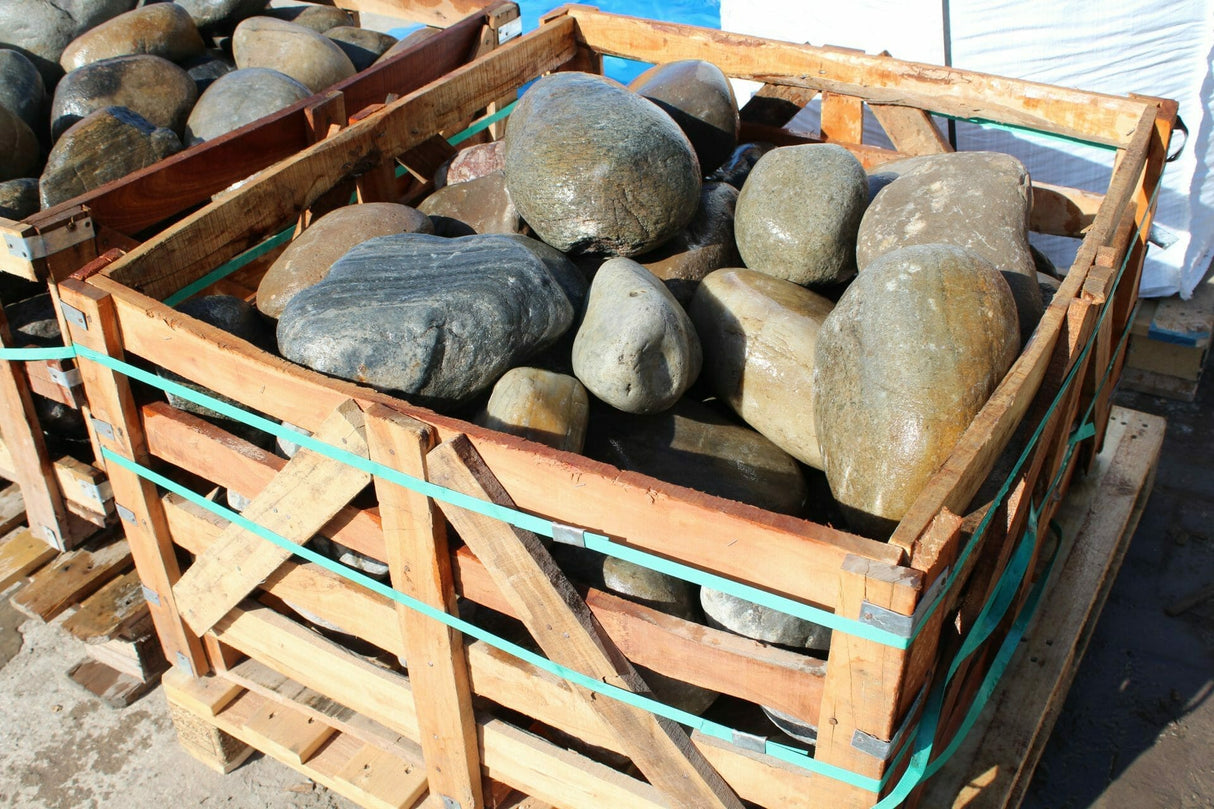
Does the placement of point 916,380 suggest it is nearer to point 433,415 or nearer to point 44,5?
point 433,415

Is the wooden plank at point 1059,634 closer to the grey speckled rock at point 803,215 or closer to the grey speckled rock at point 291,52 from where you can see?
the grey speckled rock at point 803,215

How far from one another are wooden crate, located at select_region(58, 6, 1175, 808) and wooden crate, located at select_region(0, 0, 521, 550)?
278 millimetres

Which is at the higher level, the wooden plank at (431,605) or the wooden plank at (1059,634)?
the wooden plank at (431,605)

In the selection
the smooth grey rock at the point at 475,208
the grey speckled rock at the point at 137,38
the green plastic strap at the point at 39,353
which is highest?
the grey speckled rock at the point at 137,38

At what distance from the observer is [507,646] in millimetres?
2088

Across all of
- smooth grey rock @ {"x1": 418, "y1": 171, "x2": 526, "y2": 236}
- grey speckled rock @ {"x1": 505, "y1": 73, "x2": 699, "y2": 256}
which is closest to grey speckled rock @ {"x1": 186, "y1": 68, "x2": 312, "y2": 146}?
smooth grey rock @ {"x1": 418, "y1": 171, "x2": 526, "y2": 236}

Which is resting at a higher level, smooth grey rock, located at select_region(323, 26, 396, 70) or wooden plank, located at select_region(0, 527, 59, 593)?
smooth grey rock, located at select_region(323, 26, 396, 70)

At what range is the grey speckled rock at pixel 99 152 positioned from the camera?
138 inches

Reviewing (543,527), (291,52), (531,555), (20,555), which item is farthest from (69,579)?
(291,52)

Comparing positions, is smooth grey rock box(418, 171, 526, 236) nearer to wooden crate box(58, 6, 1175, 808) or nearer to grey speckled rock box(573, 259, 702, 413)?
wooden crate box(58, 6, 1175, 808)

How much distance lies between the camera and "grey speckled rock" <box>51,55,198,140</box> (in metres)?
4.26

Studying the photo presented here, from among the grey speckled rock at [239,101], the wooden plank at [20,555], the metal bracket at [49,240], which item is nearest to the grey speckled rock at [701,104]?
the grey speckled rock at [239,101]

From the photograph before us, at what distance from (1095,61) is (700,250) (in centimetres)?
338

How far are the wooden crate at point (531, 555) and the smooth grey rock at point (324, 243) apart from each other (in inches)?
6.6
